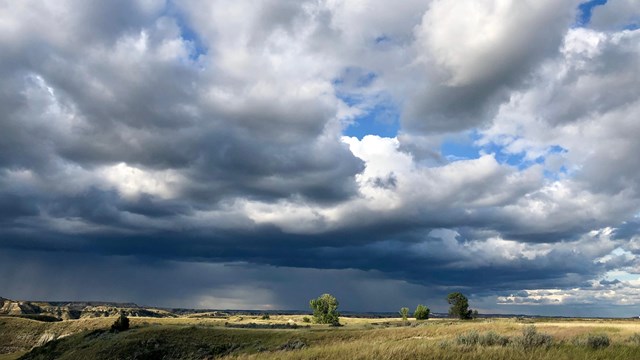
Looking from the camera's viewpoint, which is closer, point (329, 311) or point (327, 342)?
point (327, 342)

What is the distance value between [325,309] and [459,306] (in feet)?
150

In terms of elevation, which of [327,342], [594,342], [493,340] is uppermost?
[594,342]

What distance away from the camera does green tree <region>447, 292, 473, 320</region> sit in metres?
122

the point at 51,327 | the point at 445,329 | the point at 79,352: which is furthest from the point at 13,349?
the point at 445,329

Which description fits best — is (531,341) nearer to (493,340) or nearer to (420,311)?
(493,340)

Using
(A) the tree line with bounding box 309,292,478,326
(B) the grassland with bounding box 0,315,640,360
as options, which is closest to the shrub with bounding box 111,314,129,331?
(B) the grassland with bounding box 0,315,640,360

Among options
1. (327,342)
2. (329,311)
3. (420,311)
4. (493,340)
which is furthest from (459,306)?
(493,340)

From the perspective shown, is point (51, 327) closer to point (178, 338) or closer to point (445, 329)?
point (178, 338)

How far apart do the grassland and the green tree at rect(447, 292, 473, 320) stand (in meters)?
42.8

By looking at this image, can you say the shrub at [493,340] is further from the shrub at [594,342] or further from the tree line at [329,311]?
the tree line at [329,311]

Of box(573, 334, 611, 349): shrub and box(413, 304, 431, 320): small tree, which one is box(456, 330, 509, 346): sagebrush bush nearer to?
box(573, 334, 611, 349): shrub

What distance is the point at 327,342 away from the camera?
187 feet

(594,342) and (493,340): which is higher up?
(594,342)

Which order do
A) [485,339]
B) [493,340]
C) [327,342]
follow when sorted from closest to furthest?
1. [485,339]
2. [493,340]
3. [327,342]
